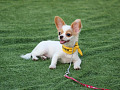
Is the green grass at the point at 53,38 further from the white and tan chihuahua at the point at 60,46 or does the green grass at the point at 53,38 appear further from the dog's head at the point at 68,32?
the dog's head at the point at 68,32

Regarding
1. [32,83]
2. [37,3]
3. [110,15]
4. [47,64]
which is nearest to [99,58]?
[47,64]

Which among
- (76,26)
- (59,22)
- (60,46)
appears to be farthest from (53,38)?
(76,26)

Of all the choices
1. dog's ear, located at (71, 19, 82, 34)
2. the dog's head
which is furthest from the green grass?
dog's ear, located at (71, 19, 82, 34)

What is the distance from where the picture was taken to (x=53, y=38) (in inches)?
170

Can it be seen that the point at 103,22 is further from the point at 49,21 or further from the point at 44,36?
the point at 44,36

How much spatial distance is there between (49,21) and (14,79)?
10.4 ft

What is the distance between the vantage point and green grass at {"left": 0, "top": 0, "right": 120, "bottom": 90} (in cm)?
251

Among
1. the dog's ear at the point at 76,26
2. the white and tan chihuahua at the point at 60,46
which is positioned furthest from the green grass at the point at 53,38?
the dog's ear at the point at 76,26

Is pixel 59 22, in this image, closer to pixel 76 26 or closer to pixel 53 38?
pixel 76 26

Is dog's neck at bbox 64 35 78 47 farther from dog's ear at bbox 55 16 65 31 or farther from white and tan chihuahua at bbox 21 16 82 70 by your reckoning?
dog's ear at bbox 55 16 65 31

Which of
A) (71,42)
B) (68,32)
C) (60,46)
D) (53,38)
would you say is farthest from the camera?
(53,38)

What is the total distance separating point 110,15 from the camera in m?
6.06

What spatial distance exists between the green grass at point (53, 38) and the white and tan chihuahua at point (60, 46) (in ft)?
0.36

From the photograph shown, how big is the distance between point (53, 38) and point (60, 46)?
121 cm
